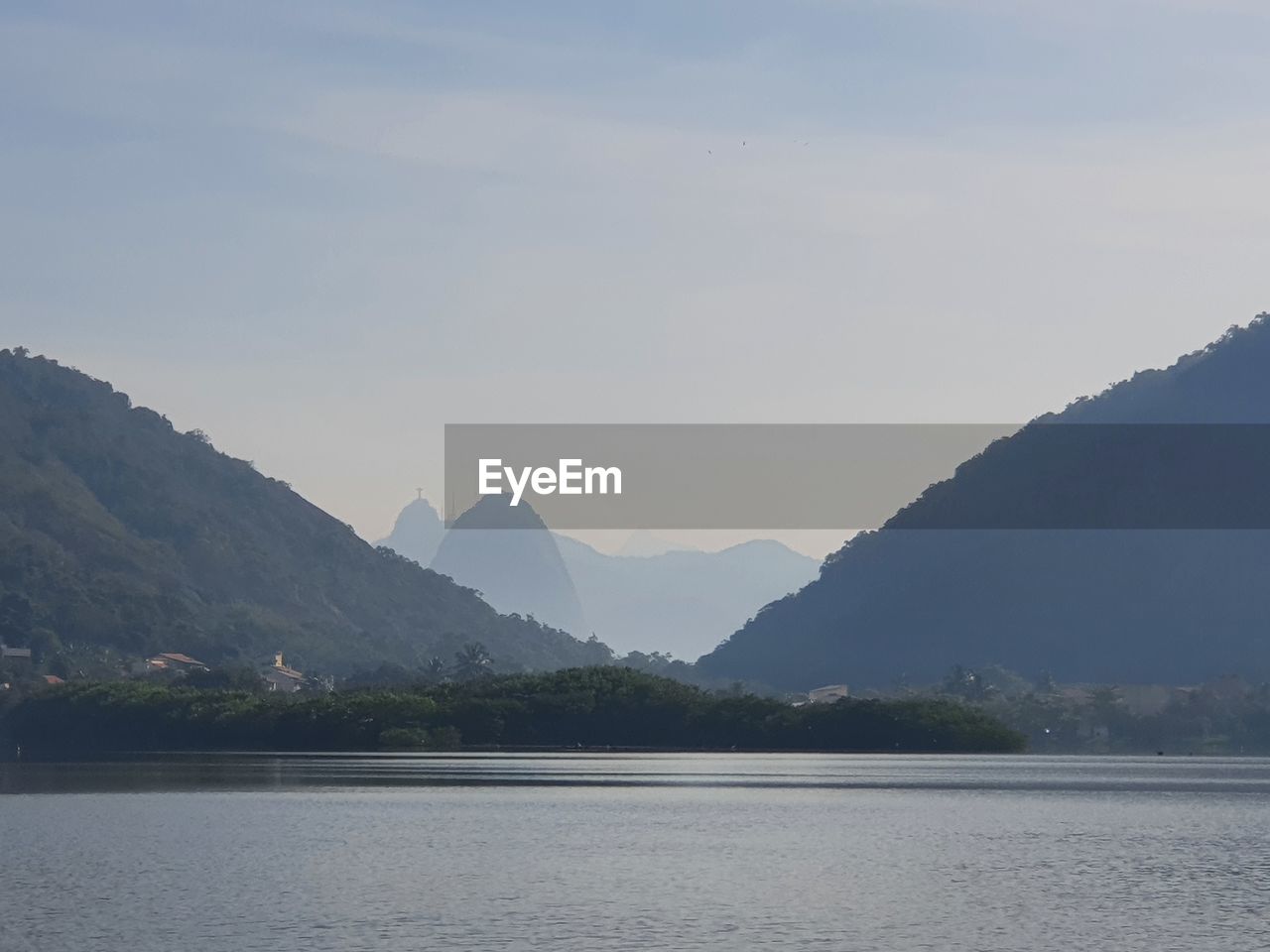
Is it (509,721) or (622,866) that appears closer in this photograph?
(622,866)

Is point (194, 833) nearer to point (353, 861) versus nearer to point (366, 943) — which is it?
point (353, 861)

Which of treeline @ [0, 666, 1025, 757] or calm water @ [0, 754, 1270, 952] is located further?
treeline @ [0, 666, 1025, 757]

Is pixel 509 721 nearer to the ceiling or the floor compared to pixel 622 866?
nearer to the ceiling

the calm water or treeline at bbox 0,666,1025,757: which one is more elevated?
treeline at bbox 0,666,1025,757

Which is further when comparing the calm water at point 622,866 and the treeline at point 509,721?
the treeline at point 509,721
